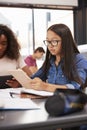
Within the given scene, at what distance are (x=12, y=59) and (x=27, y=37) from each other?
329cm

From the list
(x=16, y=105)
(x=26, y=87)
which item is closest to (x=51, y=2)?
(x=26, y=87)

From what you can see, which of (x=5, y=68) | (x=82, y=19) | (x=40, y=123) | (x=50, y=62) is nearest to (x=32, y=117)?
(x=40, y=123)

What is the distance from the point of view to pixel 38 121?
74 cm

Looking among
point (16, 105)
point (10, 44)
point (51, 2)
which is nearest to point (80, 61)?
point (16, 105)

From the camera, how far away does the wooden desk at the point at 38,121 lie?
725 mm

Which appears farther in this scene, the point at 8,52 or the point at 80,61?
the point at 8,52

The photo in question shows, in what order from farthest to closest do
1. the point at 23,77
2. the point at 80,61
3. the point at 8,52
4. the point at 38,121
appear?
the point at 8,52
the point at 80,61
the point at 23,77
the point at 38,121

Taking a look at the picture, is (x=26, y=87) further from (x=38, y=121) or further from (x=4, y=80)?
(x=38, y=121)

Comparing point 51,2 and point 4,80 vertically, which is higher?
point 51,2

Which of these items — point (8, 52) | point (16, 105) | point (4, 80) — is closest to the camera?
point (16, 105)

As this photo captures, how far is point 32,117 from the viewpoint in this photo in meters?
0.79

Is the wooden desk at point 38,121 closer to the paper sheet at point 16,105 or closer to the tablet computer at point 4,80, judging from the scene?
the paper sheet at point 16,105

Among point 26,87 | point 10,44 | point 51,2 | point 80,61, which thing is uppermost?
point 51,2

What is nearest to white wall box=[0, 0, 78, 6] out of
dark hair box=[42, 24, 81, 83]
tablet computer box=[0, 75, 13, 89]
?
tablet computer box=[0, 75, 13, 89]
